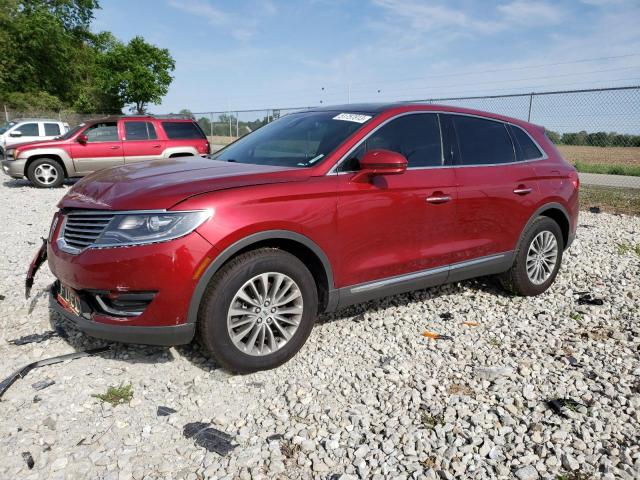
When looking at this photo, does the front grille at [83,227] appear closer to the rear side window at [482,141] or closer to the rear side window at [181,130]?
the rear side window at [482,141]

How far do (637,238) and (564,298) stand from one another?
3511 mm

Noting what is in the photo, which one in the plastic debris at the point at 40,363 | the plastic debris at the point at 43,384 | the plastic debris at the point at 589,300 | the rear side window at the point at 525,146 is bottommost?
the plastic debris at the point at 43,384

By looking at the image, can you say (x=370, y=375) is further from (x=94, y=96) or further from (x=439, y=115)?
(x=94, y=96)

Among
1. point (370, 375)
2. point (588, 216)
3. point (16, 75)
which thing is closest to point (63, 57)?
point (16, 75)

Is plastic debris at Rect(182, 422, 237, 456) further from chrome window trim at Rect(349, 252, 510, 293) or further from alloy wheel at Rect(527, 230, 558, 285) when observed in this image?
alloy wheel at Rect(527, 230, 558, 285)

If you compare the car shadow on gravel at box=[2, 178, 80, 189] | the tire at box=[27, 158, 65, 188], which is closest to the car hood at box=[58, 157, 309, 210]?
the tire at box=[27, 158, 65, 188]

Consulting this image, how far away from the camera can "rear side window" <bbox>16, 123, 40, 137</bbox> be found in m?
17.7

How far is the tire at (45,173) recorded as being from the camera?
12.2 m

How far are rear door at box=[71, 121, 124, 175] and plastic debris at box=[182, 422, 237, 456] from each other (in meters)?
11.0

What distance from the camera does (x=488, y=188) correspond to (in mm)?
4262

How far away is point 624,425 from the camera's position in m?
2.80

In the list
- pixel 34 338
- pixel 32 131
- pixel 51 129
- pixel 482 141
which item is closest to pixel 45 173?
pixel 51 129

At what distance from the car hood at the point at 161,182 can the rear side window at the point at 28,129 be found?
16.8 metres

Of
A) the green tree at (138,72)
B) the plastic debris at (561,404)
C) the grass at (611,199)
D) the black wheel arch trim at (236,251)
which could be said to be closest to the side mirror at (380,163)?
the black wheel arch trim at (236,251)
